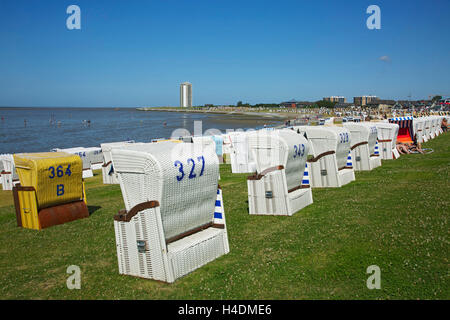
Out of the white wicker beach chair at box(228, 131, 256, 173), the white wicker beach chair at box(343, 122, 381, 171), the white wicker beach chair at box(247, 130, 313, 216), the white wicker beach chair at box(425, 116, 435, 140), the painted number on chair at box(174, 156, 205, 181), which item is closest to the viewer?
the painted number on chair at box(174, 156, 205, 181)

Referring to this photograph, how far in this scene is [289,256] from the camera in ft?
23.0

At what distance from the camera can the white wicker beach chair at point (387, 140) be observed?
66.6ft

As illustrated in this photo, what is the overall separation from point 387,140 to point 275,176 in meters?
12.6

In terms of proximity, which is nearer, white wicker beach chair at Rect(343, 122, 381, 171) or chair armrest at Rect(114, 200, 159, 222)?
chair armrest at Rect(114, 200, 159, 222)

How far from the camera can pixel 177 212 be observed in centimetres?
668

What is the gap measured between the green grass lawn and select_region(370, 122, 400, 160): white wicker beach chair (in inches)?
347

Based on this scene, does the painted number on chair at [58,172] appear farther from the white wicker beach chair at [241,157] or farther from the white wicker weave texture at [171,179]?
the white wicker beach chair at [241,157]

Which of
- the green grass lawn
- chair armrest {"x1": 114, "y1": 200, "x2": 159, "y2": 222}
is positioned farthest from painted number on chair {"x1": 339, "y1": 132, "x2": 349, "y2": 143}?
chair armrest {"x1": 114, "y1": 200, "x2": 159, "y2": 222}

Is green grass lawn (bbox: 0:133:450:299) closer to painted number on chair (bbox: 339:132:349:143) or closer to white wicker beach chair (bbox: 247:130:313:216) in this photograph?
white wicker beach chair (bbox: 247:130:313:216)

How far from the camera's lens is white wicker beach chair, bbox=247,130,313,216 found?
32.5ft

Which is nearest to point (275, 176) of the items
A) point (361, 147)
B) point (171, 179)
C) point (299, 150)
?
point (299, 150)

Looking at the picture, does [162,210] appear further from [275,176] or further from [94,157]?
[94,157]

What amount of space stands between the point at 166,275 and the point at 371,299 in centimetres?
298
